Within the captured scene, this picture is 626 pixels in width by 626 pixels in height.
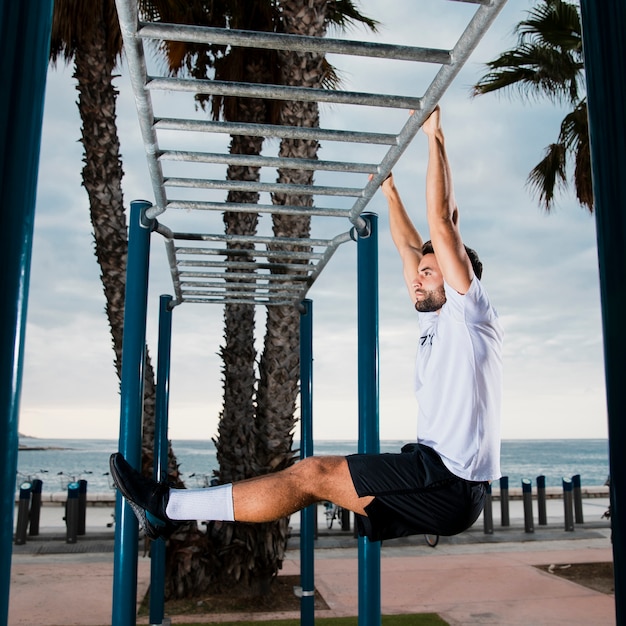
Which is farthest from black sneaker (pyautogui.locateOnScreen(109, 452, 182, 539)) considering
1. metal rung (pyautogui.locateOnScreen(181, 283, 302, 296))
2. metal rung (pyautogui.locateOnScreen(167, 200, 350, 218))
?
metal rung (pyautogui.locateOnScreen(181, 283, 302, 296))

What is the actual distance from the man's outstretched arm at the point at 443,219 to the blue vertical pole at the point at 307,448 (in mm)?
2472

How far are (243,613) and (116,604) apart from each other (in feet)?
11.4

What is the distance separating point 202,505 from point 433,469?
33.9 inches

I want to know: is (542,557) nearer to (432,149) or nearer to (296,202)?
(296,202)

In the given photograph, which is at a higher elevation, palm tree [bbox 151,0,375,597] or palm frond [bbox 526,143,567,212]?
palm frond [bbox 526,143,567,212]

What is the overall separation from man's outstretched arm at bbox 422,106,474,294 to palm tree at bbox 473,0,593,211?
6.39 metres

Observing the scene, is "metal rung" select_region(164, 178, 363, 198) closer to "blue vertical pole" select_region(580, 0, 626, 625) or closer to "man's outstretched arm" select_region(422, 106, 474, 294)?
"man's outstretched arm" select_region(422, 106, 474, 294)

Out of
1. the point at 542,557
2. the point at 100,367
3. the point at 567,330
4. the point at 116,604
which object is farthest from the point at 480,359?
the point at 100,367

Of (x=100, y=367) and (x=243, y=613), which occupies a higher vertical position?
(x=100, y=367)

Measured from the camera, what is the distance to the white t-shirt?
255 centimetres

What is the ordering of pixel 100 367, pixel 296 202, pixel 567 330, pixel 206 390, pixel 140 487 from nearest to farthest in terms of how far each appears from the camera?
pixel 140 487 → pixel 296 202 → pixel 567 330 → pixel 100 367 → pixel 206 390

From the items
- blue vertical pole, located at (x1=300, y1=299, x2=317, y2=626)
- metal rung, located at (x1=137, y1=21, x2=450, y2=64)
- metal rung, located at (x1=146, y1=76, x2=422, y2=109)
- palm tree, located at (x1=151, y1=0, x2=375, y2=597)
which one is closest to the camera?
metal rung, located at (x1=137, y1=21, x2=450, y2=64)

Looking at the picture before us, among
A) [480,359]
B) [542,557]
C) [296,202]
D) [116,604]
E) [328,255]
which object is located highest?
[296,202]

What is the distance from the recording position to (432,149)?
2.59 metres
